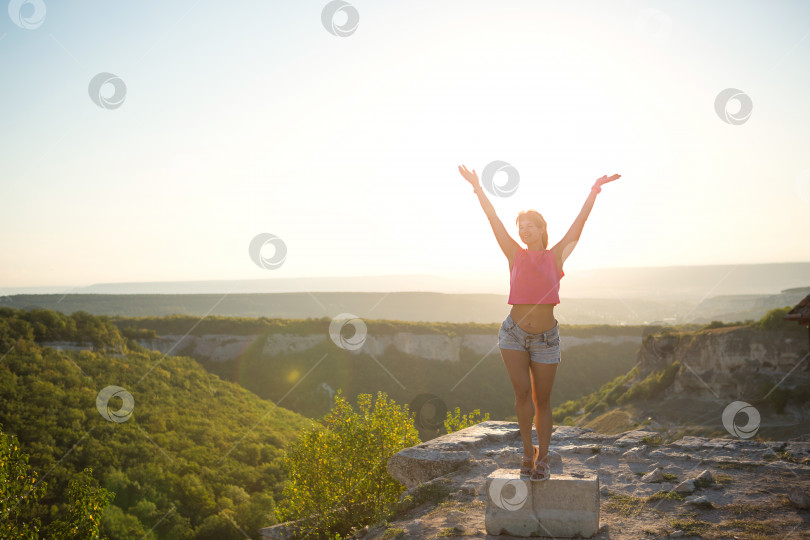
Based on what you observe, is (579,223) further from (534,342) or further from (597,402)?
(597,402)

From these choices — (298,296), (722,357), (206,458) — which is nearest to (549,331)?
(206,458)

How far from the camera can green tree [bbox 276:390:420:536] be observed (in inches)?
396

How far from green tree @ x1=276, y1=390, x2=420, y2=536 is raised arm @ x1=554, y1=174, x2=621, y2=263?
5619 millimetres

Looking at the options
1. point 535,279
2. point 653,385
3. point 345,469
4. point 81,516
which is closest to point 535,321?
point 535,279

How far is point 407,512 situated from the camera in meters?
7.02

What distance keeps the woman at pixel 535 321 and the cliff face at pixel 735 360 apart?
1337 inches

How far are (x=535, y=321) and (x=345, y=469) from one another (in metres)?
7.32

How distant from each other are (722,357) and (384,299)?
391 ft

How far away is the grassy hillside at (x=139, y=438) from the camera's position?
80.4 feet

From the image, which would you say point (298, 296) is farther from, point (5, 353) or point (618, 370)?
point (5, 353)

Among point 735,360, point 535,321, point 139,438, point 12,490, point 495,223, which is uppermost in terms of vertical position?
point 495,223

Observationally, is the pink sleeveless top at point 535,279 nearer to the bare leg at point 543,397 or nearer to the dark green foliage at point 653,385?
the bare leg at point 543,397

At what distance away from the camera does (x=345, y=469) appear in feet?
36.8

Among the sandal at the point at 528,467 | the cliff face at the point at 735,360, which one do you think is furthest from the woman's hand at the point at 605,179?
the cliff face at the point at 735,360
